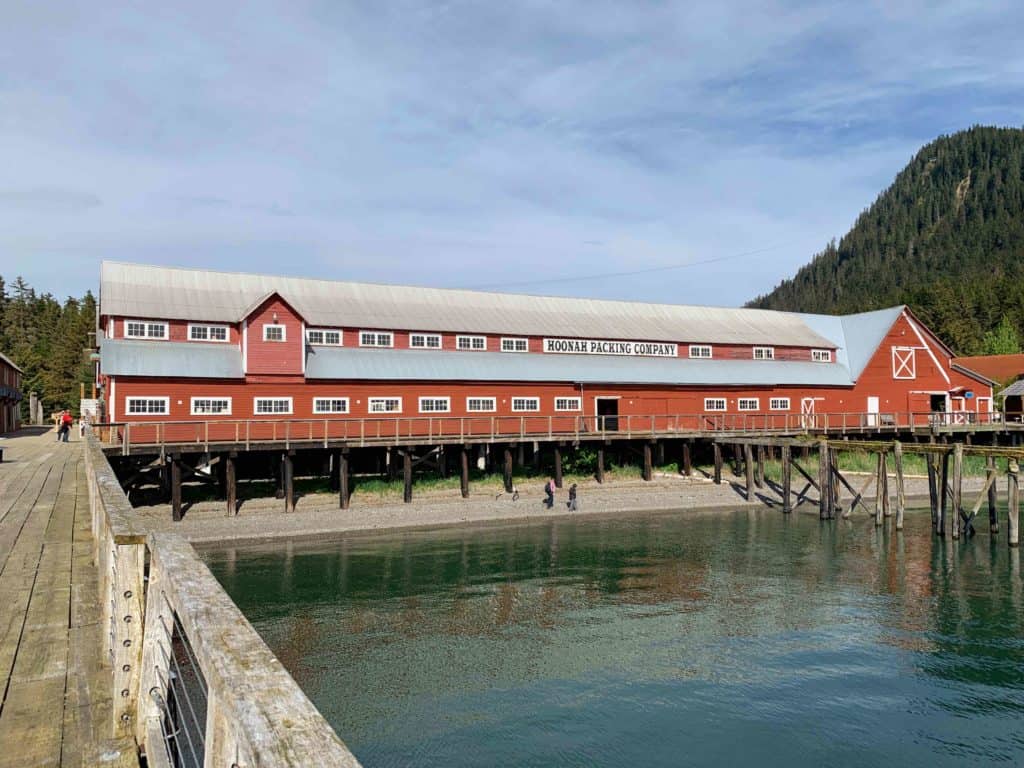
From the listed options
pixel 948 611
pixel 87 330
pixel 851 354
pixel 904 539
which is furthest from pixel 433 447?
pixel 87 330

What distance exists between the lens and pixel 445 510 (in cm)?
3272

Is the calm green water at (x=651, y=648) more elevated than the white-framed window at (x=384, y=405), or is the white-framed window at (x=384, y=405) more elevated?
the white-framed window at (x=384, y=405)

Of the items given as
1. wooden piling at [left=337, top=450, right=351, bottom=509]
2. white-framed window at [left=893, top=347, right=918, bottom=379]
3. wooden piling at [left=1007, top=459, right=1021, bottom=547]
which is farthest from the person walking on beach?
white-framed window at [left=893, top=347, right=918, bottom=379]

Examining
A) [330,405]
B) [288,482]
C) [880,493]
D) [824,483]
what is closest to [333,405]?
[330,405]

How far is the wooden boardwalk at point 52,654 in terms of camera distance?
4422 millimetres

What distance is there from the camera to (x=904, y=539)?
1121 inches

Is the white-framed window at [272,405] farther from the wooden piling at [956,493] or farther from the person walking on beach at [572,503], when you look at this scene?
the wooden piling at [956,493]

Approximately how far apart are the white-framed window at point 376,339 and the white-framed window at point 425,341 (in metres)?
1.12

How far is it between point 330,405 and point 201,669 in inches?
1331

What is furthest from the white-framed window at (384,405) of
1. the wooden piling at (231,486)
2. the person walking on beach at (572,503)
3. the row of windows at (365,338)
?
the person walking on beach at (572,503)

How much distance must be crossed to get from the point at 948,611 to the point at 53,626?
19710mm

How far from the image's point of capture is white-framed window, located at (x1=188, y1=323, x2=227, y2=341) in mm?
35531

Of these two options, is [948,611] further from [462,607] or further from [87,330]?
[87,330]

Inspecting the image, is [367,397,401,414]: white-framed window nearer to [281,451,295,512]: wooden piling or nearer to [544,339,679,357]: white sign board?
→ [281,451,295,512]: wooden piling
